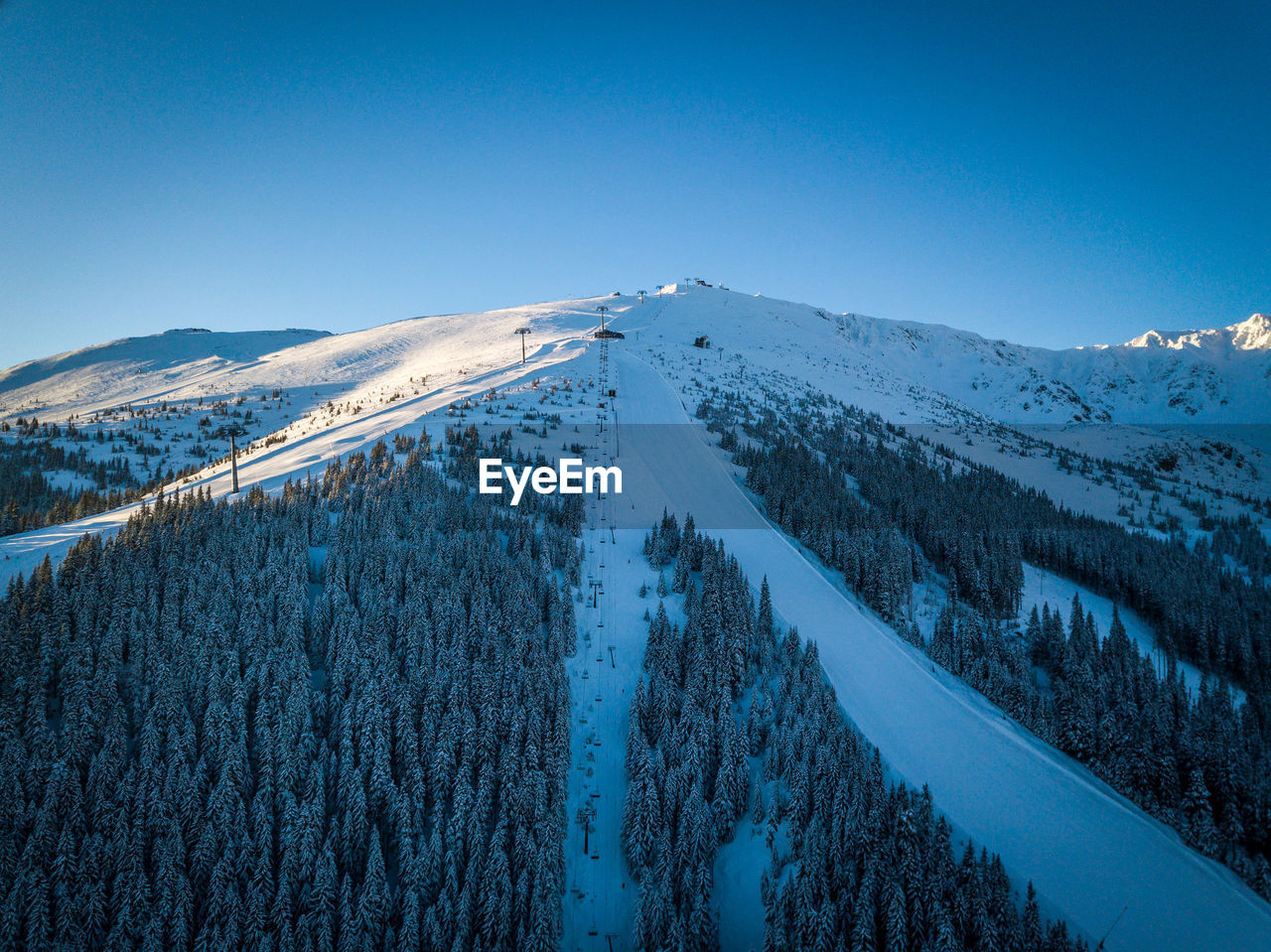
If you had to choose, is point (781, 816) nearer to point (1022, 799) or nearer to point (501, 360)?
point (1022, 799)

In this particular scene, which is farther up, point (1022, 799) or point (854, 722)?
point (854, 722)

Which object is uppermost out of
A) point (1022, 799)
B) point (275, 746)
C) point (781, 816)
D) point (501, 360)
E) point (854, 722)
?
point (501, 360)

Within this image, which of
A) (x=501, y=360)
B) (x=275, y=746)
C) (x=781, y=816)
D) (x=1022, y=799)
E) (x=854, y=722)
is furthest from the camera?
(x=501, y=360)

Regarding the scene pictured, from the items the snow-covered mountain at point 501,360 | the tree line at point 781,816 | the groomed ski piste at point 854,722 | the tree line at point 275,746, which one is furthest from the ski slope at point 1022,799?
the snow-covered mountain at point 501,360

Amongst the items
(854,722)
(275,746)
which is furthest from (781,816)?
(275,746)

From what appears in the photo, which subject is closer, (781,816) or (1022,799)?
(781,816)

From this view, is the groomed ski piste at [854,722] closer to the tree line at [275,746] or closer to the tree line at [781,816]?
the tree line at [781,816]

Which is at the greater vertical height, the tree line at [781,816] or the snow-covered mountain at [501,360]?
the snow-covered mountain at [501,360]

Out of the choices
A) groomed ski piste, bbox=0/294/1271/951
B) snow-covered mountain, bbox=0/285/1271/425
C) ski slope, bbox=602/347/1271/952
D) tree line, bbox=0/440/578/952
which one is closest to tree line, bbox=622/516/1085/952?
groomed ski piste, bbox=0/294/1271/951

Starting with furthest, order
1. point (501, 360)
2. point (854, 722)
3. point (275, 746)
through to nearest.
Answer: point (501, 360) → point (854, 722) → point (275, 746)
